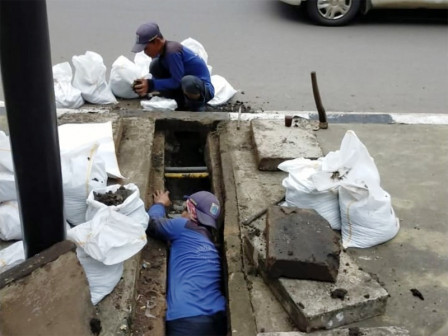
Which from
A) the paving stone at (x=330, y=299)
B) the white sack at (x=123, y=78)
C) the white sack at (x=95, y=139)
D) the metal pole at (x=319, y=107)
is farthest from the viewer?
the white sack at (x=123, y=78)

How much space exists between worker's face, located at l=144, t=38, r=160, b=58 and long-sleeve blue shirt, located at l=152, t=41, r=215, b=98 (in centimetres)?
9

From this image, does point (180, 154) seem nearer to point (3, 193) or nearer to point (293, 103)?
point (293, 103)

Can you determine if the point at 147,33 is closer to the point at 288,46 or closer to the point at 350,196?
the point at 350,196

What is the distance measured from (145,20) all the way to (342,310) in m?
7.12

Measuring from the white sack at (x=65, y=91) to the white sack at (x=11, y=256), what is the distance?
2.69 meters

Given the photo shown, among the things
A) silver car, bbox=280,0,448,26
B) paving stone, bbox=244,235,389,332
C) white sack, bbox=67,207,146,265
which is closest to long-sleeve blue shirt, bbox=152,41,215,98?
white sack, bbox=67,207,146,265

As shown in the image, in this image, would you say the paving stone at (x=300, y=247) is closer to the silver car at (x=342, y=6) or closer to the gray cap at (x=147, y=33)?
the gray cap at (x=147, y=33)

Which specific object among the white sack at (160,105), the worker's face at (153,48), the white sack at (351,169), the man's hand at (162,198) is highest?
the worker's face at (153,48)

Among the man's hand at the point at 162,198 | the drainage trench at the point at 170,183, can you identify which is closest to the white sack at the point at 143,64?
the drainage trench at the point at 170,183

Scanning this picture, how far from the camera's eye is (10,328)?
112 inches

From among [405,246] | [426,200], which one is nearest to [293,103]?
[426,200]

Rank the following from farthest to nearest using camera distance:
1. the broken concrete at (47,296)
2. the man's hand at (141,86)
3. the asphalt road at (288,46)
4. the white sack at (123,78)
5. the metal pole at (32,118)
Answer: the asphalt road at (288,46) < the white sack at (123,78) < the man's hand at (141,86) < the broken concrete at (47,296) < the metal pole at (32,118)

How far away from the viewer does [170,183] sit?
552 centimetres

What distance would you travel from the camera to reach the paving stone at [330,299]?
3.32m
